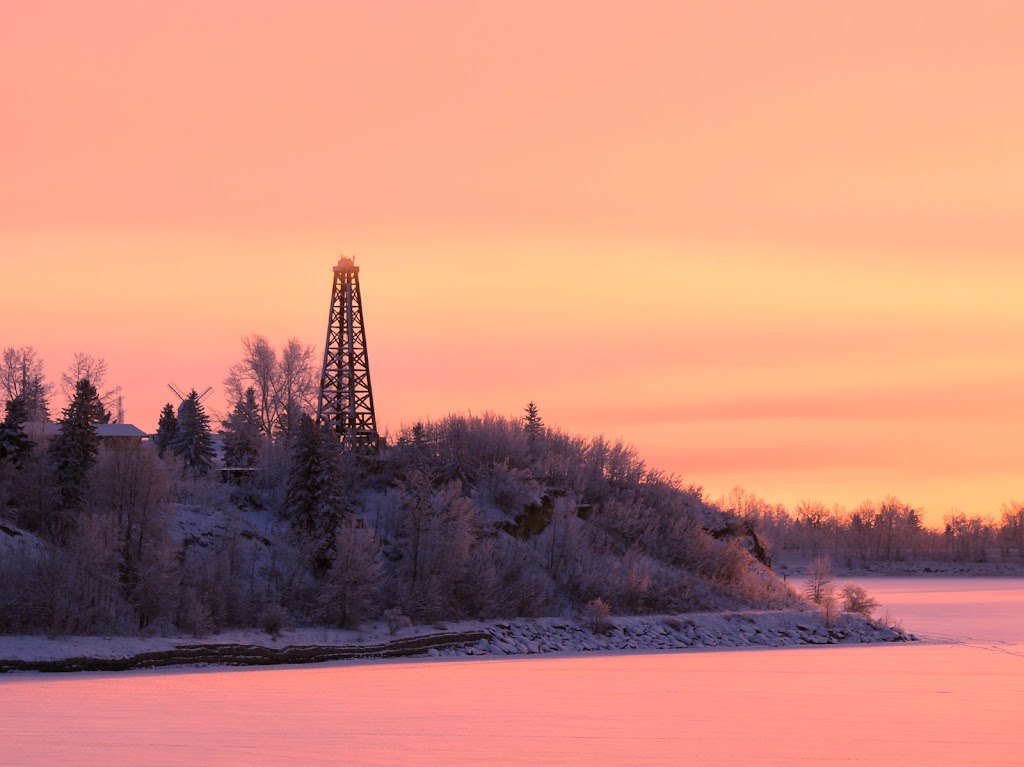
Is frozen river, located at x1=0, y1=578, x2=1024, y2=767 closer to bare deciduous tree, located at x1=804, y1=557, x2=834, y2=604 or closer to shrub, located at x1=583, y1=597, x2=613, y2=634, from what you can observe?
shrub, located at x1=583, y1=597, x2=613, y2=634

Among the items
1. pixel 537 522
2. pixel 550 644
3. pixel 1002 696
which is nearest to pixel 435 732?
pixel 1002 696

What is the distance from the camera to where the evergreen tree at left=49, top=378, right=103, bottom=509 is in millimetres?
63656

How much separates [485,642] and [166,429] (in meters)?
27.6

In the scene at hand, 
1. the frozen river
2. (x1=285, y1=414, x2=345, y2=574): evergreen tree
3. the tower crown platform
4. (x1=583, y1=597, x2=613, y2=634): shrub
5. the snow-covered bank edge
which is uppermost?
the tower crown platform

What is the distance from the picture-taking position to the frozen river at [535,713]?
26.0 meters

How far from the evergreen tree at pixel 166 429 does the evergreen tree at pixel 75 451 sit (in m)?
14.5

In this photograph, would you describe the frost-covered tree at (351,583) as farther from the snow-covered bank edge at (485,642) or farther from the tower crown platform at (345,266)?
the tower crown platform at (345,266)

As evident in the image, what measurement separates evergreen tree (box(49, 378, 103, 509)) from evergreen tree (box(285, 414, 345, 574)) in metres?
10.6

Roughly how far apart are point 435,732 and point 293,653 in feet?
105

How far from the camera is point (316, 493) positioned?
70.1 metres

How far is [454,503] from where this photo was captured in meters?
73.5

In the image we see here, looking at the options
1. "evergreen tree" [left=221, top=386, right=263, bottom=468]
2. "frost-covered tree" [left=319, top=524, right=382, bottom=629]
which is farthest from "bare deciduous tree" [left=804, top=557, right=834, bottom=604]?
"evergreen tree" [left=221, top=386, right=263, bottom=468]

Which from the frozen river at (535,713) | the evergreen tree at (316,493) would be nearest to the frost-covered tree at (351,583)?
the evergreen tree at (316,493)

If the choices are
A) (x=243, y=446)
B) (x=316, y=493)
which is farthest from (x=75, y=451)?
(x=243, y=446)
